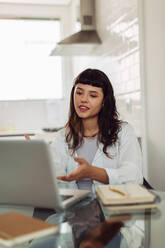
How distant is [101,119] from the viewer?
1.69 meters

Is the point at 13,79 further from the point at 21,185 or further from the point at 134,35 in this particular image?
the point at 21,185

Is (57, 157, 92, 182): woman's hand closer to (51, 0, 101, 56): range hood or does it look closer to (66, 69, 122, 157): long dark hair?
(66, 69, 122, 157): long dark hair

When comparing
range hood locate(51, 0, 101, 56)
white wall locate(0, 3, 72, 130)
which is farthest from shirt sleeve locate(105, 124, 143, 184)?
white wall locate(0, 3, 72, 130)

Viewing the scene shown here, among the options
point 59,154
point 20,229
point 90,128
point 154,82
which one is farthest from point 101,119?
point 20,229

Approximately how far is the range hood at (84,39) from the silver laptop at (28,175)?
92.8 inches

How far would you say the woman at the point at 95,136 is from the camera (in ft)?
5.10

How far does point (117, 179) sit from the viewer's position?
53.6 inches

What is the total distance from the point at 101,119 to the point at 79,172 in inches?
25.8

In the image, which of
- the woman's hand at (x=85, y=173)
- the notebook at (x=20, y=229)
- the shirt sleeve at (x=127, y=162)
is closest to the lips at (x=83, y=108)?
the shirt sleeve at (x=127, y=162)

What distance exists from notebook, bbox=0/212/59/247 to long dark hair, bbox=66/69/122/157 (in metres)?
0.79

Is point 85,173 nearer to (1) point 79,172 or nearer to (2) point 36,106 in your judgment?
(1) point 79,172

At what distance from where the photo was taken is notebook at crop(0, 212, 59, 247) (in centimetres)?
75

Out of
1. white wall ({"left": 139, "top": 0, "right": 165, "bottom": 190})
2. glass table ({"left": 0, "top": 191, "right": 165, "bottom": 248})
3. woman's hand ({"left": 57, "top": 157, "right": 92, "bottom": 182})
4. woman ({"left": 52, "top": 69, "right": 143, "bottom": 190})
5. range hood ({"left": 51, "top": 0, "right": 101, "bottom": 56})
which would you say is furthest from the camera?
range hood ({"left": 51, "top": 0, "right": 101, "bottom": 56})

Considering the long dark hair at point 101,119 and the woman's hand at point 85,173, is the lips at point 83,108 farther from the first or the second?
the woman's hand at point 85,173
